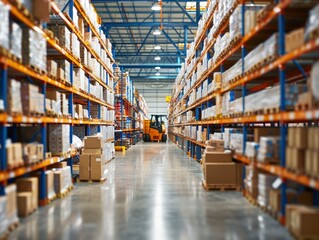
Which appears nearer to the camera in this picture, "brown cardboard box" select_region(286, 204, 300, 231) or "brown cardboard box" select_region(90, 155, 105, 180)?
"brown cardboard box" select_region(286, 204, 300, 231)

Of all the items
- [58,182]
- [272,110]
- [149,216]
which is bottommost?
[149,216]

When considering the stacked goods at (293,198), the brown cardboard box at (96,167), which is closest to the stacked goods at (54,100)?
the brown cardboard box at (96,167)

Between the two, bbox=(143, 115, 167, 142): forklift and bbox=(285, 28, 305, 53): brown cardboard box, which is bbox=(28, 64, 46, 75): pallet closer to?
bbox=(285, 28, 305, 53): brown cardboard box

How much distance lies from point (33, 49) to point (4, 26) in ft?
4.29

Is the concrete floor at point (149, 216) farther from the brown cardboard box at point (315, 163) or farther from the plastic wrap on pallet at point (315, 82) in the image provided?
the plastic wrap on pallet at point (315, 82)

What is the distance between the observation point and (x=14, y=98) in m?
5.41

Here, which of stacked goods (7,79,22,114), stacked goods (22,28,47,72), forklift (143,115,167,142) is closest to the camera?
stacked goods (7,79,22,114)

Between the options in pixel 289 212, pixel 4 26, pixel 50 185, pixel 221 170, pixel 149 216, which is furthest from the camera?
pixel 221 170

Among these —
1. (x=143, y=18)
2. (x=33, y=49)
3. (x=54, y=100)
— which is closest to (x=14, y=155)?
(x=33, y=49)

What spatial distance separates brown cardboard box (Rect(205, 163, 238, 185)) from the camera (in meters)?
7.88

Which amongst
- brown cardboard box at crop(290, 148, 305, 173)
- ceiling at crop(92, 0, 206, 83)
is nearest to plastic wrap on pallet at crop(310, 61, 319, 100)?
brown cardboard box at crop(290, 148, 305, 173)

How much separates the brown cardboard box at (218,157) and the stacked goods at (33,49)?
12.9 ft

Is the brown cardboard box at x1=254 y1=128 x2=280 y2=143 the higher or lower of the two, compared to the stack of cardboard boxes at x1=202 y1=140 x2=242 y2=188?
higher

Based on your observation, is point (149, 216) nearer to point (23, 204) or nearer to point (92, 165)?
point (23, 204)
